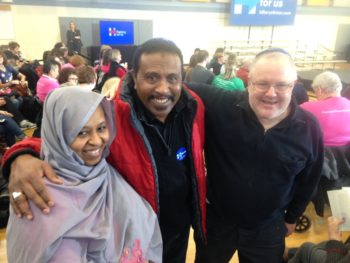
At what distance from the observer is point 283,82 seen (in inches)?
53.9

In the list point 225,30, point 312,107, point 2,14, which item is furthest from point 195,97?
point 225,30

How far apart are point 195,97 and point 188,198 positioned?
0.55 meters

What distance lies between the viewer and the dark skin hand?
1010 millimetres

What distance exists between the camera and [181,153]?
4.74 feet

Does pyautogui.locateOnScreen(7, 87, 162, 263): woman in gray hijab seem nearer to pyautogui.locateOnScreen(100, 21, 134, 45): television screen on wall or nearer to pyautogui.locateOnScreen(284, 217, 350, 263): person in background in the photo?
pyautogui.locateOnScreen(284, 217, 350, 263): person in background

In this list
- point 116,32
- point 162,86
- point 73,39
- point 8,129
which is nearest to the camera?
point 162,86

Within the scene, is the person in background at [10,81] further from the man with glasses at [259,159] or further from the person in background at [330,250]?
the person in background at [330,250]

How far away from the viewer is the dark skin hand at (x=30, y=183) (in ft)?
3.31

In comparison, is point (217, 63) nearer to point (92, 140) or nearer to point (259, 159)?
point (259, 159)

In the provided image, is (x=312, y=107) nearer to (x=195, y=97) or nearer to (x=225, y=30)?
(x=195, y=97)

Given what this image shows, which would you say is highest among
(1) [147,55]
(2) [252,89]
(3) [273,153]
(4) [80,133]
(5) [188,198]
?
(1) [147,55]

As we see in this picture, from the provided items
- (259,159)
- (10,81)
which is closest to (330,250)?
(259,159)

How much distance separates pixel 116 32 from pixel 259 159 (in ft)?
33.4

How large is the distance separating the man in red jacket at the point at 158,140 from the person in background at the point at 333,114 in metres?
1.67
